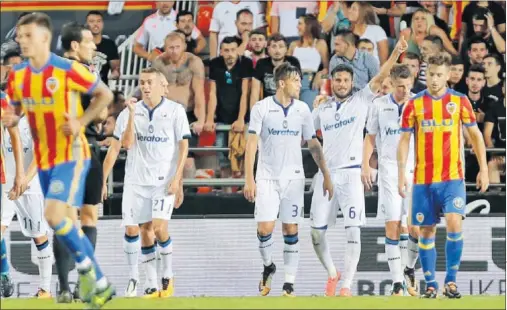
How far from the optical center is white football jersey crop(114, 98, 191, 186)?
45.5ft

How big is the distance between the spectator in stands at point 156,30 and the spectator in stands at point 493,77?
152 inches

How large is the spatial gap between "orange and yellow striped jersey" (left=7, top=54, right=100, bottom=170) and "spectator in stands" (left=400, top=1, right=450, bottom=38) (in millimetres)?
7928

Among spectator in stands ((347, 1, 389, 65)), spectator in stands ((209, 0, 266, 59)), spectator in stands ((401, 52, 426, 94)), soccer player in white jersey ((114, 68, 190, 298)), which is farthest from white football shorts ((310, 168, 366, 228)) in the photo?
spectator in stands ((209, 0, 266, 59))

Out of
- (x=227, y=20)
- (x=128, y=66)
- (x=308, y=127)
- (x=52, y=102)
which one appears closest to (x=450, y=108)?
(x=308, y=127)

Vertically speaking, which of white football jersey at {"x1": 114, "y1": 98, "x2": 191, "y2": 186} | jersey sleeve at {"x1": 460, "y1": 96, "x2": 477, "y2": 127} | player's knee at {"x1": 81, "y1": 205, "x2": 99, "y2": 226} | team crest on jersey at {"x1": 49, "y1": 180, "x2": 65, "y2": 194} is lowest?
player's knee at {"x1": 81, "y1": 205, "x2": 99, "y2": 226}

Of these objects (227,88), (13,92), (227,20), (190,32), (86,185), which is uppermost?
(227,20)

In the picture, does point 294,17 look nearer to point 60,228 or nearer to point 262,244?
point 262,244

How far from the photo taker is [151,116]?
1391 cm

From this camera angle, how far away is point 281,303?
11805 mm

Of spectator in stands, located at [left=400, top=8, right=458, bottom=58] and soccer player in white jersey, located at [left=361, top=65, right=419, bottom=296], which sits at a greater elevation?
spectator in stands, located at [left=400, top=8, right=458, bottom=58]

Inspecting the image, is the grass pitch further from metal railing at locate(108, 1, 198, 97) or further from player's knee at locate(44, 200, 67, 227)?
metal railing at locate(108, 1, 198, 97)

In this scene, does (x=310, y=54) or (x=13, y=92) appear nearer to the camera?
(x=13, y=92)

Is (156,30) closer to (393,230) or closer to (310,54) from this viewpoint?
(310,54)

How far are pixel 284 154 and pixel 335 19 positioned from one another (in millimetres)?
4424
